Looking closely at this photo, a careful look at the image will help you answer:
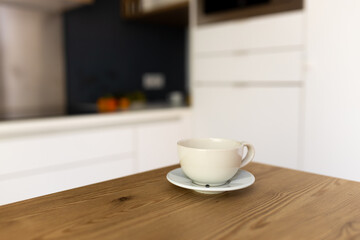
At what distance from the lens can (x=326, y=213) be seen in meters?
0.59

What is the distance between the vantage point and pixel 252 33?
226 cm

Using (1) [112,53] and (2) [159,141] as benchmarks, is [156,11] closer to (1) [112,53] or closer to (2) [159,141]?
(1) [112,53]

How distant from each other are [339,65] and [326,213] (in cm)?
152

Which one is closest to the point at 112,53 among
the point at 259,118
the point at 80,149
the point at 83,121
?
the point at 83,121

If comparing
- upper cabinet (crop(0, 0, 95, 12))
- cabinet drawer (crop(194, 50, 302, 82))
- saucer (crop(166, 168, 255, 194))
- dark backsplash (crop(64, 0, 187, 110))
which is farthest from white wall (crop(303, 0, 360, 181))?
dark backsplash (crop(64, 0, 187, 110))

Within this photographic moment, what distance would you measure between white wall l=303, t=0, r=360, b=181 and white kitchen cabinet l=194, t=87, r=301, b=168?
0.10m

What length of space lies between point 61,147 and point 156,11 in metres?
1.41

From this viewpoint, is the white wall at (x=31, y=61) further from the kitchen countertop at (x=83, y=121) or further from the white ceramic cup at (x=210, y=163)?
the white ceramic cup at (x=210, y=163)

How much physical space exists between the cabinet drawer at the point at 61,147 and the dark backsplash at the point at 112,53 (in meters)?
0.74

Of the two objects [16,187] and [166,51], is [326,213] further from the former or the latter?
[166,51]

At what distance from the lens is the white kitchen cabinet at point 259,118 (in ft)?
7.01

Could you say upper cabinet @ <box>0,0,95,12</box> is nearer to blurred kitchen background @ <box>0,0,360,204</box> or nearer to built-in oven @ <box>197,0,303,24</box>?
blurred kitchen background @ <box>0,0,360,204</box>

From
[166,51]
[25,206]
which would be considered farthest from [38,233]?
[166,51]

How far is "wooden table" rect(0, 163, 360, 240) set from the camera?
0.51m
